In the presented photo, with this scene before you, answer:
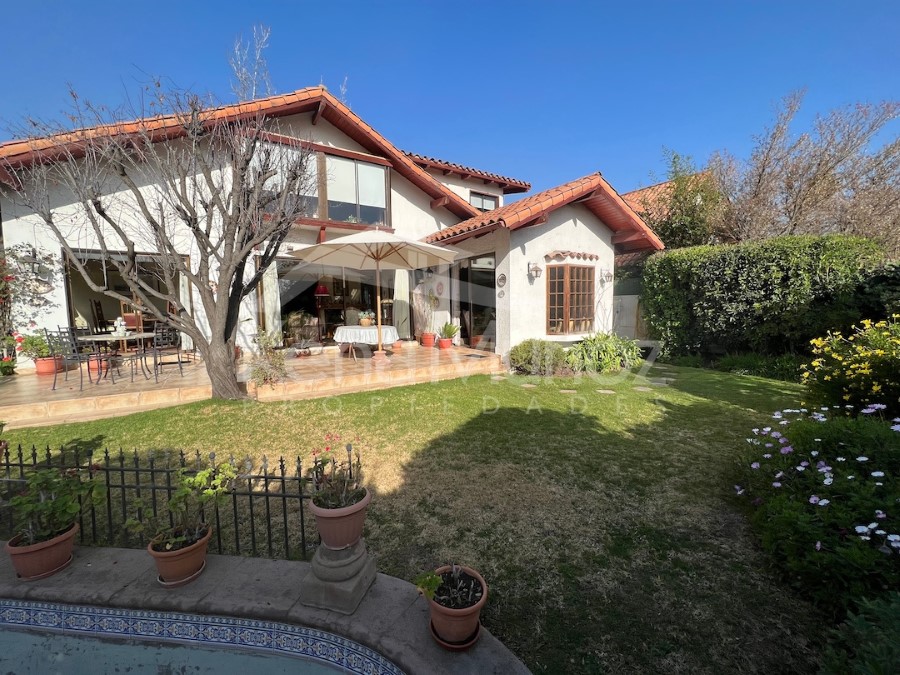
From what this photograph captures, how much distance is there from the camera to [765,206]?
14.1m

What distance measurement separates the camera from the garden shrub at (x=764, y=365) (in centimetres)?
953

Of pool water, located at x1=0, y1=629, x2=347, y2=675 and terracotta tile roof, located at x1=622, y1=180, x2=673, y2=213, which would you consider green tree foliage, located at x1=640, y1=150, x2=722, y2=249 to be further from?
pool water, located at x1=0, y1=629, x2=347, y2=675

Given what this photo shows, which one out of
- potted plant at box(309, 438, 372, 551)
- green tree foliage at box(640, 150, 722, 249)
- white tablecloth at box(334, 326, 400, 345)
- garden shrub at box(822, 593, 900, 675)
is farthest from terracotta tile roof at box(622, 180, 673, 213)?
potted plant at box(309, 438, 372, 551)

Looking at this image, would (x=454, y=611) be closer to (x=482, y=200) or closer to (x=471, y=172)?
(x=471, y=172)

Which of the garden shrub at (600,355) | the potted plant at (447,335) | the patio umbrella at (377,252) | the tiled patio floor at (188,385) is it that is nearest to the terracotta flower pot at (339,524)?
the tiled patio floor at (188,385)

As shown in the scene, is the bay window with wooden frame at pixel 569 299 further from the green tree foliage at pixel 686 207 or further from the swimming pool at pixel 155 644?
the swimming pool at pixel 155 644

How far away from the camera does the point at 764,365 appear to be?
10180mm

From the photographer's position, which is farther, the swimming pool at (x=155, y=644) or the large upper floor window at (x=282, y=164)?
the large upper floor window at (x=282, y=164)

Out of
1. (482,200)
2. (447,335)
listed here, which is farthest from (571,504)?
(482,200)

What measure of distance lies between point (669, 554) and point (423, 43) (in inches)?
526

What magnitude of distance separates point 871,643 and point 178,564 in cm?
385

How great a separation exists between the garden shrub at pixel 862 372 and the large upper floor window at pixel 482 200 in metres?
13.4

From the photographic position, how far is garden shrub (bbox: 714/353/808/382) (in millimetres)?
9531

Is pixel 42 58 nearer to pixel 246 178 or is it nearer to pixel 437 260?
pixel 246 178
